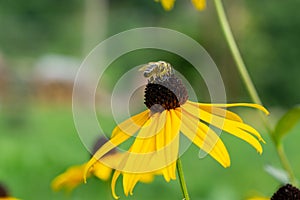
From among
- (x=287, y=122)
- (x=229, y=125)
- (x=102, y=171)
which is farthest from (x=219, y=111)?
(x=102, y=171)

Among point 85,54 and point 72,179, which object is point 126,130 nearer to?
point 72,179

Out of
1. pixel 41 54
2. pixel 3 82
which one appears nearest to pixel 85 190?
pixel 3 82

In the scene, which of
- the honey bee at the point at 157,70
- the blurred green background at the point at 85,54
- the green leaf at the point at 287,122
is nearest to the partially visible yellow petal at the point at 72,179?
the green leaf at the point at 287,122

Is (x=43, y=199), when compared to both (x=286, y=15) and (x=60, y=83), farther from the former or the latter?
(x=286, y=15)

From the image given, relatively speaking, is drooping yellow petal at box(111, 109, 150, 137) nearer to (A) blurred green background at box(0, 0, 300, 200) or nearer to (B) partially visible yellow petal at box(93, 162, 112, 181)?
(B) partially visible yellow petal at box(93, 162, 112, 181)

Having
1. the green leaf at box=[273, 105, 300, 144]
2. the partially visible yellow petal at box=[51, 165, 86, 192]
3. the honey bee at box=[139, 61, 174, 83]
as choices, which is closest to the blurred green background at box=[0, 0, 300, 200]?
the partially visible yellow petal at box=[51, 165, 86, 192]
